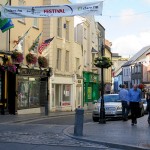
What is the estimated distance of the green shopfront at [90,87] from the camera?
1804 inches

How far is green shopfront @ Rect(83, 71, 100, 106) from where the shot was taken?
45812mm

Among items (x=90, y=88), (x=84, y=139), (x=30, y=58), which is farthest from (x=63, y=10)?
(x=90, y=88)

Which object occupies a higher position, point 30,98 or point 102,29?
point 102,29

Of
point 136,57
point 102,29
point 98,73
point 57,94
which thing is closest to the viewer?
point 57,94

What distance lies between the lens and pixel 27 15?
1992 centimetres

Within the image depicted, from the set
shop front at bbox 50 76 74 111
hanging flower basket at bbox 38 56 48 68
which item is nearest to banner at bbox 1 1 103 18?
hanging flower basket at bbox 38 56 48 68

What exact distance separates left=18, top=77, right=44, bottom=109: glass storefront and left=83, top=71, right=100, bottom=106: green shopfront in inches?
501

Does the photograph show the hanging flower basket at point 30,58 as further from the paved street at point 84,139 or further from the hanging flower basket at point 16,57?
the paved street at point 84,139

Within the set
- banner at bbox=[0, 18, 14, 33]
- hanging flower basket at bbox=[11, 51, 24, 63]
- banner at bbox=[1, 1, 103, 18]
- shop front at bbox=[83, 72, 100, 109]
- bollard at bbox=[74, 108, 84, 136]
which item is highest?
banner at bbox=[0, 18, 14, 33]

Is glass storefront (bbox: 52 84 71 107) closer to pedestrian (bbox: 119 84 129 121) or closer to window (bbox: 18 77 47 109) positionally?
window (bbox: 18 77 47 109)

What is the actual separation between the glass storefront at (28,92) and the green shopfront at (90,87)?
12.7 metres

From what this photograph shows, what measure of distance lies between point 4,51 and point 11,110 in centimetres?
424

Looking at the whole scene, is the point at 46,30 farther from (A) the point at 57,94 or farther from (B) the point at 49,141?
(B) the point at 49,141

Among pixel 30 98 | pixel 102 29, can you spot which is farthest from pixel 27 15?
pixel 102 29
